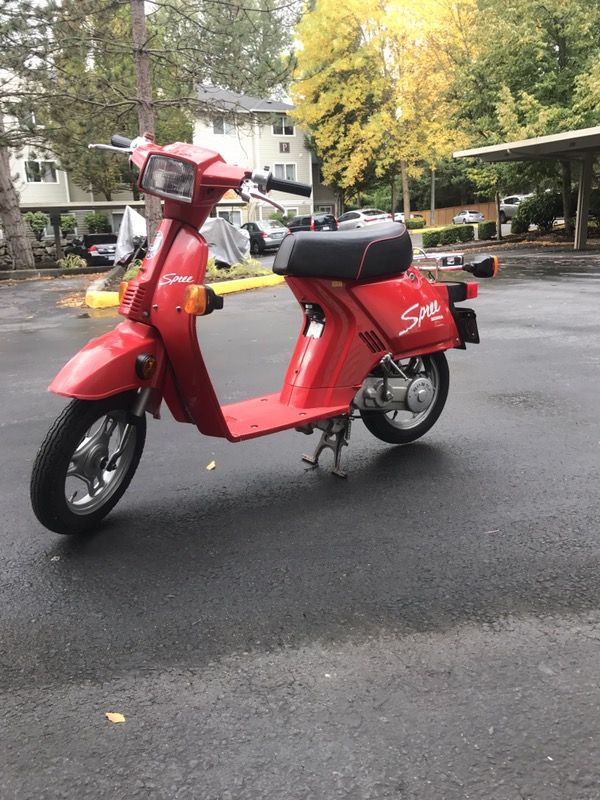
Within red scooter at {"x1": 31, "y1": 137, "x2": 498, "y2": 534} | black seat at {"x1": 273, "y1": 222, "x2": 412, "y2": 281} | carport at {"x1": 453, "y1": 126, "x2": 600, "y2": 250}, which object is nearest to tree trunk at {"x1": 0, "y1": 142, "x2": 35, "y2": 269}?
carport at {"x1": 453, "y1": 126, "x2": 600, "y2": 250}

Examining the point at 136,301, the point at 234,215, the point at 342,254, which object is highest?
the point at 234,215

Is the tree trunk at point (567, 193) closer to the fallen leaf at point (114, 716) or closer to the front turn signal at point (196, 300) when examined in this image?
the front turn signal at point (196, 300)

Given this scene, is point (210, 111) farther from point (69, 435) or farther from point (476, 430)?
point (69, 435)

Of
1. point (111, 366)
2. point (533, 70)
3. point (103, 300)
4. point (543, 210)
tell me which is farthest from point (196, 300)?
point (543, 210)

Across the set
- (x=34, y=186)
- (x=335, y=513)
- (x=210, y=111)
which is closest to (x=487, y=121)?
(x=210, y=111)

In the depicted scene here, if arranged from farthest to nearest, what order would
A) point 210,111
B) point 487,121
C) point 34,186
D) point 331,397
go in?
point 34,186, point 487,121, point 210,111, point 331,397

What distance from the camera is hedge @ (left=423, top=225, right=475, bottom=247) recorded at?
26875 millimetres

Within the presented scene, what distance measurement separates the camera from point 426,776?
1.84 meters

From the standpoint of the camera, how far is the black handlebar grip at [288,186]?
339 cm

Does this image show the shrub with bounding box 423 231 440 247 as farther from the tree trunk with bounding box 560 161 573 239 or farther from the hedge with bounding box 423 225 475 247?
the tree trunk with bounding box 560 161 573 239

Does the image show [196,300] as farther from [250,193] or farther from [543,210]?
[543,210]

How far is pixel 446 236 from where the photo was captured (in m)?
27.2

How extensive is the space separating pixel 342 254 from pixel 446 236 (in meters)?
24.9

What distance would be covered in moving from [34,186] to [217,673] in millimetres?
42030
